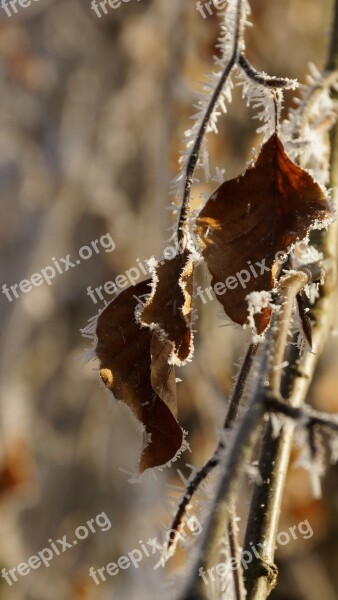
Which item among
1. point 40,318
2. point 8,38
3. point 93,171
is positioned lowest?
point 40,318

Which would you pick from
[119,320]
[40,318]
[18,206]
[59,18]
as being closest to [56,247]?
[40,318]

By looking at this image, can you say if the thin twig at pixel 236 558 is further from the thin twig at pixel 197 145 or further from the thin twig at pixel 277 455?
the thin twig at pixel 197 145

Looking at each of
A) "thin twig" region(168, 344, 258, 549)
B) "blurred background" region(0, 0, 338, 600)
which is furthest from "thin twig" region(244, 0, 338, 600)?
"blurred background" region(0, 0, 338, 600)

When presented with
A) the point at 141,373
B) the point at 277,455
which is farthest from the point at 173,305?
the point at 277,455

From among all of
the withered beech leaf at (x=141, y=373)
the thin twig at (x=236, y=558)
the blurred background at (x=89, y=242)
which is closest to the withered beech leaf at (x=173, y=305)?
the withered beech leaf at (x=141, y=373)

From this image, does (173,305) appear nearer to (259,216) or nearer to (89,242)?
(259,216)

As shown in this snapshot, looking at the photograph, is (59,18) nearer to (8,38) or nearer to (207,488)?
(8,38)
